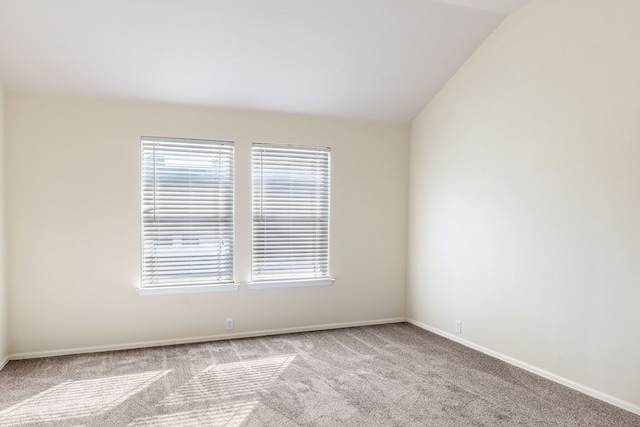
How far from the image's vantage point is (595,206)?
122 inches

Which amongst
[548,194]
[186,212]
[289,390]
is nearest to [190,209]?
[186,212]

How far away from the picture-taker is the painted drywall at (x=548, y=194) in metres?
2.94

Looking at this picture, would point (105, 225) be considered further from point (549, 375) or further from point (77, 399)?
point (549, 375)

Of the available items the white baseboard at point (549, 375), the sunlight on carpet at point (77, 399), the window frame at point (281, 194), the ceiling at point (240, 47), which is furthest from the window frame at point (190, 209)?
the white baseboard at point (549, 375)

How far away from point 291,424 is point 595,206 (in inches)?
103

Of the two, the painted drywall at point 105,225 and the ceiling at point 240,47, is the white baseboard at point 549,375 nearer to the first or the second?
the painted drywall at point 105,225

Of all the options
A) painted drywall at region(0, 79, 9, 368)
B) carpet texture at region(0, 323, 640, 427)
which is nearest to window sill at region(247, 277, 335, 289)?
carpet texture at region(0, 323, 640, 427)

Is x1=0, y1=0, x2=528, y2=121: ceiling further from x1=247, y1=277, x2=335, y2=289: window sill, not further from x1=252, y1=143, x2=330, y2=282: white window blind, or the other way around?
x1=247, y1=277, x2=335, y2=289: window sill

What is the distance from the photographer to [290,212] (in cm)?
476

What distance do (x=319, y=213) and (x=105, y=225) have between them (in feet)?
7.22

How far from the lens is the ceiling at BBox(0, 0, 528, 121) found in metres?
3.27

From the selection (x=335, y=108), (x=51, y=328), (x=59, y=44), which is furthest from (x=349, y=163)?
(x=51, y=328)

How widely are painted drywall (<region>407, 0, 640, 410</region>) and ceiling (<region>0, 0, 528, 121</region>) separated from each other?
0.51 m

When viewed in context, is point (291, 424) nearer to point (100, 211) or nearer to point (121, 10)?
point (100, 211)
